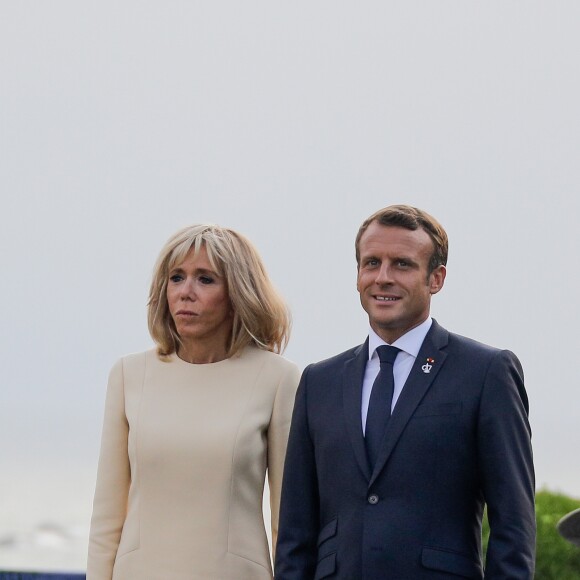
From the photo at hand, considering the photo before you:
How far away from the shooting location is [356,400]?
355cm

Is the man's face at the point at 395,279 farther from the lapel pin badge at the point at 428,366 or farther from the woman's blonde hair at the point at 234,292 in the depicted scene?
the woman's blonde hair at the point at 234,292

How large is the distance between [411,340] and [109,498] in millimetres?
1103

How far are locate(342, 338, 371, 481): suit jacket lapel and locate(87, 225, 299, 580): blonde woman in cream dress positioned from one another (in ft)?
1.34

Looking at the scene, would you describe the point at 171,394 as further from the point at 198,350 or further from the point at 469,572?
the point at 469,572

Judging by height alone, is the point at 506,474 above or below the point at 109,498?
above

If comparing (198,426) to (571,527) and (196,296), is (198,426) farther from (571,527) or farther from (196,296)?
(571,527)

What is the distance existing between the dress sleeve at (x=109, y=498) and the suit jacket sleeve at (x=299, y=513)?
0.63m

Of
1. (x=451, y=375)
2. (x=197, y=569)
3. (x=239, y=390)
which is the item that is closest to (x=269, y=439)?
(x=239, y=390)

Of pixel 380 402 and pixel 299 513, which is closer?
pixel 380 402

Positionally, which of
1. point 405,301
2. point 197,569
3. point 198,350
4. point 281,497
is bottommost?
point 197,569

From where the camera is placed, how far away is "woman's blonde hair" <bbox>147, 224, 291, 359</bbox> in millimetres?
4000

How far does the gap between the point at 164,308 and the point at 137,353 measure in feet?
0.73

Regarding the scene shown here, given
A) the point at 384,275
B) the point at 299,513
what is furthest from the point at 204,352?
the point at 384,275

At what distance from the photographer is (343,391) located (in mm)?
3594
